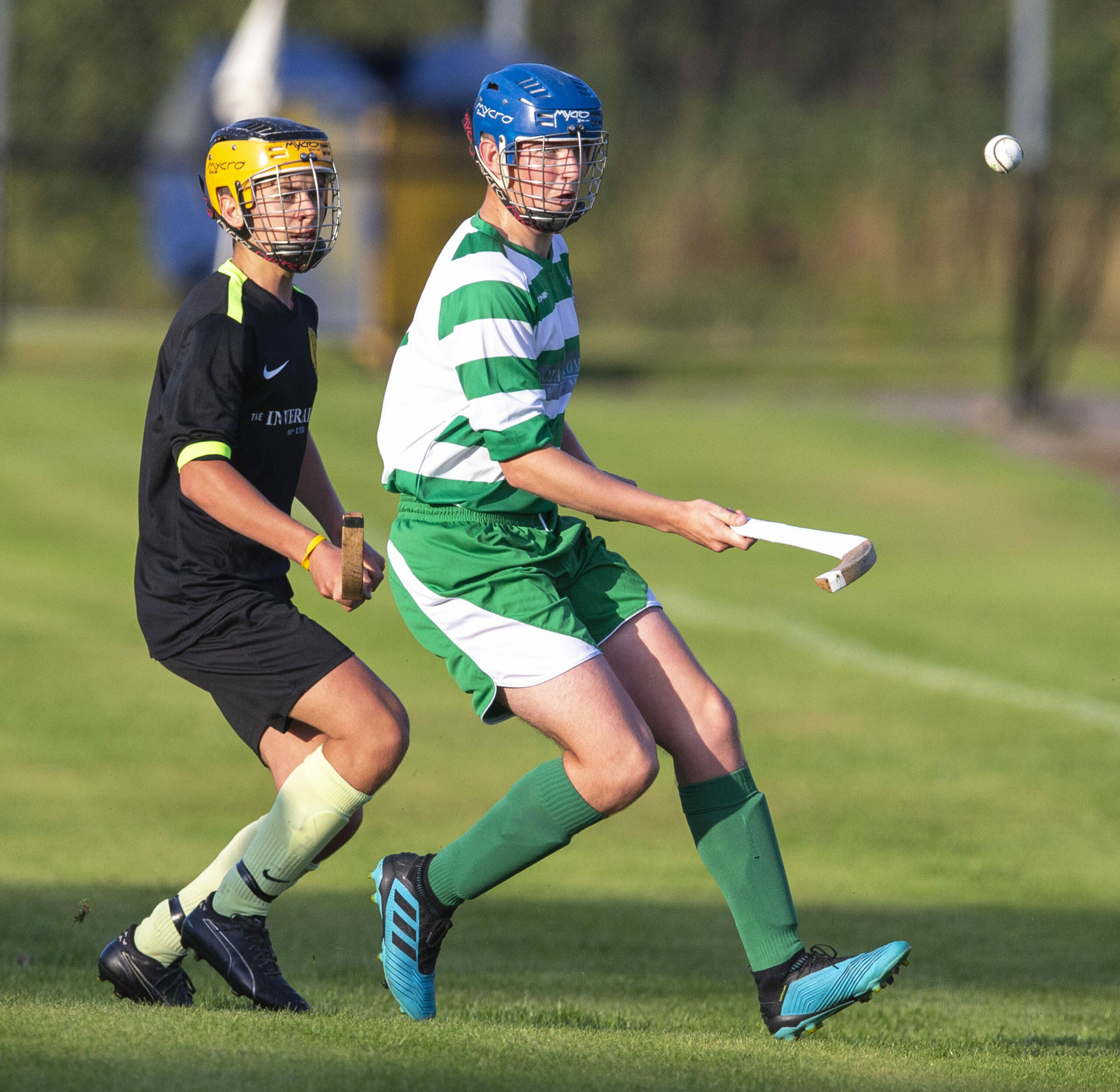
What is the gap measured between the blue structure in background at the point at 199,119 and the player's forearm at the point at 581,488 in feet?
67.3

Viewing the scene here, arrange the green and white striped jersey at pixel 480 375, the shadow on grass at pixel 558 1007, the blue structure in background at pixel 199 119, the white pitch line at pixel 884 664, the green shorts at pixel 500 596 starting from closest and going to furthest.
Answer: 1. the shadow on grass at pixel 558 1007
2. the green and white striped jersey at pixel 480 375
3. the green shorts at pixel 500 596
4. the white pitch line at pixel 884 664
5. the blue structure in background at pixel 199 119

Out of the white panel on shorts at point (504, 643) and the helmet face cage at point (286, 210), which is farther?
the helmet face cage at point (286, 210)

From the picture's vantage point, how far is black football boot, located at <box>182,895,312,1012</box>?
4656mm

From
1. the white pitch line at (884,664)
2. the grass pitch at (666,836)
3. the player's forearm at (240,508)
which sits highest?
the player's forearm at (240,508)

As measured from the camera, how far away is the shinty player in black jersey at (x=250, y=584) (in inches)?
180

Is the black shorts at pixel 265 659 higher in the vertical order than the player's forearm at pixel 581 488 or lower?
lower

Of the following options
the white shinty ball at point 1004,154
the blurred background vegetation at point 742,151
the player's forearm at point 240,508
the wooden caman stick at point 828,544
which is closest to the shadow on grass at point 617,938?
the player's forearm at point 240,508

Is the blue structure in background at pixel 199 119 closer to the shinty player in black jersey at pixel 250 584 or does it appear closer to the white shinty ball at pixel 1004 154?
the white shinty ball at pixel 1004 154

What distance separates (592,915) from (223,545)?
8.61 feet

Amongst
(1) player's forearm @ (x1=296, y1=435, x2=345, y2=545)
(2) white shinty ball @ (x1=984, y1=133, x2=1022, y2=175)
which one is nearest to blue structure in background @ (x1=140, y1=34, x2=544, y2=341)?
(2) white shinty ball @ (x1=984, y1=133, x2=1022, y2=175)

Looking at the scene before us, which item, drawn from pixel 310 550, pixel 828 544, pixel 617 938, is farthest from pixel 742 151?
pixel 828 544

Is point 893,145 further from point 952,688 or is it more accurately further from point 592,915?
point 592,915

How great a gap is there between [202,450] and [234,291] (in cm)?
45

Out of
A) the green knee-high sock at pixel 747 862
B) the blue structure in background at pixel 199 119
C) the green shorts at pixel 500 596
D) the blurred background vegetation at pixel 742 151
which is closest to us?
the green shorts at pixel 500 596
